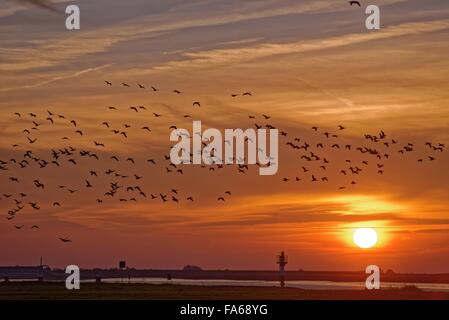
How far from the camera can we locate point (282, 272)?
14200 centimetres
